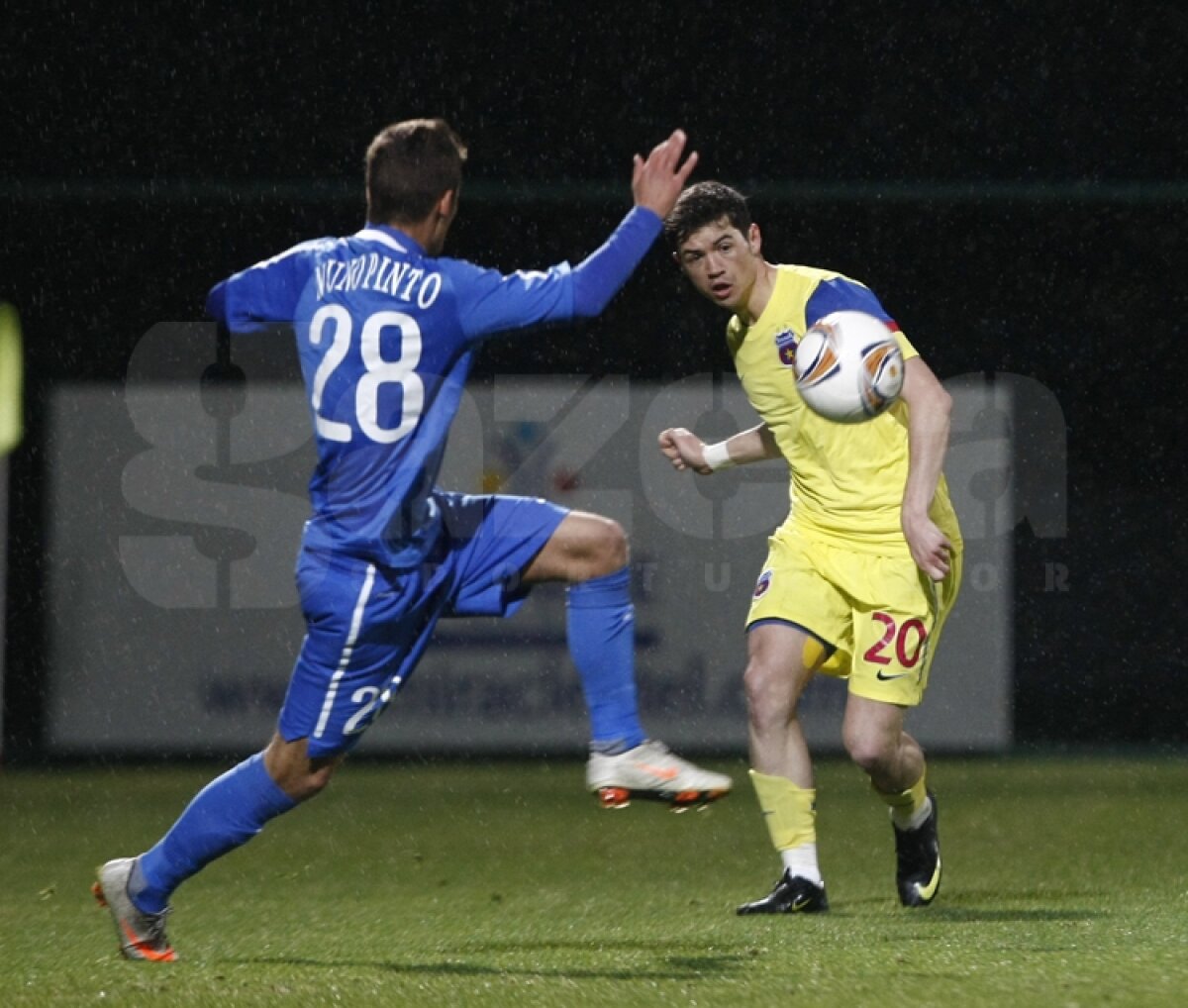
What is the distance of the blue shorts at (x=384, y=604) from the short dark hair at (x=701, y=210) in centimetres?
111

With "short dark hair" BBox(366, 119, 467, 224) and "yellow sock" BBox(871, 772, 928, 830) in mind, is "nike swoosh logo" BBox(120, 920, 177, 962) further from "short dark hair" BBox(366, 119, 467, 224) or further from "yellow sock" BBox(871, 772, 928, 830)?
"yellow sock" BBox(871, 772, 928, 830)

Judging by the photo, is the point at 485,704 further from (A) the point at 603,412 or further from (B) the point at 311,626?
(B) the point at 311,626

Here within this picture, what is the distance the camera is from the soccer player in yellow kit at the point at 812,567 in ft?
16.2

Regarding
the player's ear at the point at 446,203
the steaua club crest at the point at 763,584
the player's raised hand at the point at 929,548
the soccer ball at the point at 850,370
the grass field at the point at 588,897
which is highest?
the player's ear at the point at 446,203

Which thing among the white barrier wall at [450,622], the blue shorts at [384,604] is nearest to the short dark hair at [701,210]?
the blue shorts at [384,604]

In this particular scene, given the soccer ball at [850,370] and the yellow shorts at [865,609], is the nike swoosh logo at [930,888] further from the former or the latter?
the soccer ball at [850,370]

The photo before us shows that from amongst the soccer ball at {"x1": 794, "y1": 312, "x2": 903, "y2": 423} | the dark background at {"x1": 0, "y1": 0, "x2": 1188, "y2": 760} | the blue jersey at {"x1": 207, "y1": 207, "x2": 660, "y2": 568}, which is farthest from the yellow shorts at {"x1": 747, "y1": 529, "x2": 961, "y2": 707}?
the dark background at {"x1": 0, "y1": 0, "x2": 1188, "y2": 760}

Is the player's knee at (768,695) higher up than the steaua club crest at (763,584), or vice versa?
the steaua club crest at (763,584)

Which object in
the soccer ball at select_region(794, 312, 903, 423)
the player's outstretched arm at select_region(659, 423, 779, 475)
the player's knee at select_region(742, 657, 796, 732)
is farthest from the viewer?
the player's outstretched arm at select_region(659, 423, 779, 475)

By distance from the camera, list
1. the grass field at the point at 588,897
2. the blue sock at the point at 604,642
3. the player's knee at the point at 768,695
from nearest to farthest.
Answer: the grass field at the point at 588,897 → the blue sock at the point at 604,642 → the player's knee at the point at 768,695

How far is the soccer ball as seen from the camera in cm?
464

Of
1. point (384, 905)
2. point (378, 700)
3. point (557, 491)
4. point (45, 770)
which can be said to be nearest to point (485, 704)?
point (557, 491)

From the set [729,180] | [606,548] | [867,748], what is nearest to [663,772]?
[606,548]

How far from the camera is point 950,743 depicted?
364 inches
